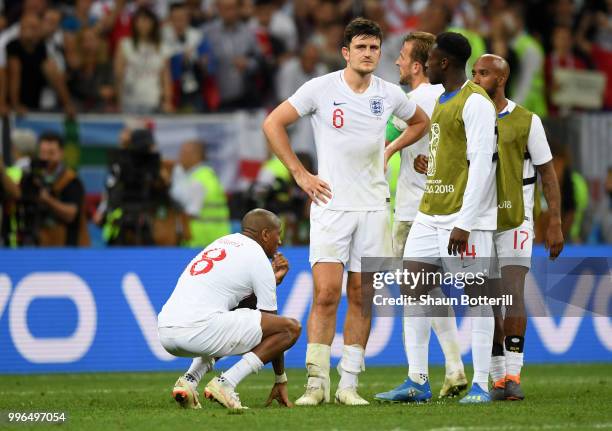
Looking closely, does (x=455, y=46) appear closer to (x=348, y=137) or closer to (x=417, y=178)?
(x=348, y=137)

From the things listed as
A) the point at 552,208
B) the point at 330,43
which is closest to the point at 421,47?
the point at 552,208

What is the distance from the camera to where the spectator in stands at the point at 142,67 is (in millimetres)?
16641

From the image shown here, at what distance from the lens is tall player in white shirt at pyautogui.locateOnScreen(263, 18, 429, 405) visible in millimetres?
9148

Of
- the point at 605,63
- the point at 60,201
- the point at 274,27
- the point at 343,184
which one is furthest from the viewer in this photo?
the point at 605,63

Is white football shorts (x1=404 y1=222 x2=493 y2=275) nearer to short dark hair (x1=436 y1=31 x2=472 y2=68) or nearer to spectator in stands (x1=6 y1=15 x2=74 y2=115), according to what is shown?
short dark hair (x1=436 y1=31 x2=472 y2=68)

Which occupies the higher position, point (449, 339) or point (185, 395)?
point (449, 339)

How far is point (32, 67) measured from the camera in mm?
16078

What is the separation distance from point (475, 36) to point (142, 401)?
9077 millimetres

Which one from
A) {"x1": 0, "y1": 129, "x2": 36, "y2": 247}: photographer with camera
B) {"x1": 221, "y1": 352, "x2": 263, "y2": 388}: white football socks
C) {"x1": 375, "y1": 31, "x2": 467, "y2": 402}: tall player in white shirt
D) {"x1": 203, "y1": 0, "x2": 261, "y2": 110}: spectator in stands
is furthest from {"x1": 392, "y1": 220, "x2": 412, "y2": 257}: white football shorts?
{"x1": 203, "y1": 0, "x2": 261, "y2": 110}: spectator in stands

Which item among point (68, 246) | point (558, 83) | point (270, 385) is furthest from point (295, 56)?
point (270, 385)

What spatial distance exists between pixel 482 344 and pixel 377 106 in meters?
1.85

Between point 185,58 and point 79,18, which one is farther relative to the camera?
point 79,18

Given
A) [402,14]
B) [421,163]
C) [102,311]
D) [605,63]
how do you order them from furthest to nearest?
[605,63]
[402,14]
[102,311]
[421,163]

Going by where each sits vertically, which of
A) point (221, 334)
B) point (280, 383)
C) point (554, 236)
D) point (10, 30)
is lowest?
point (280, 383)
